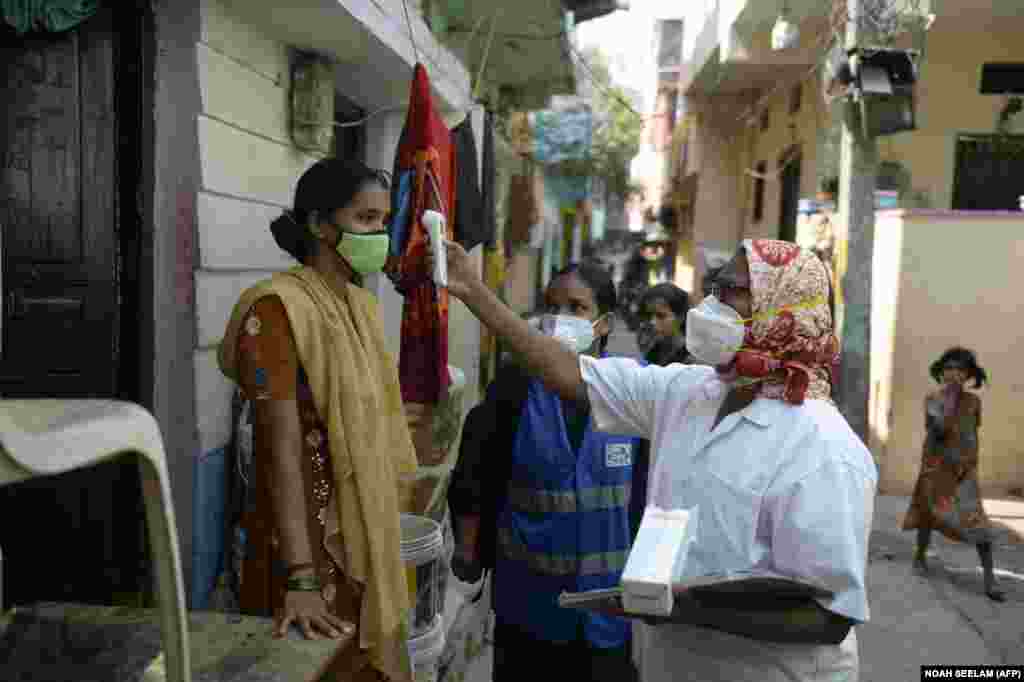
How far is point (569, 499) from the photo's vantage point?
8.23 ft

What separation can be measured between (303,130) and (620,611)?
11.1ft

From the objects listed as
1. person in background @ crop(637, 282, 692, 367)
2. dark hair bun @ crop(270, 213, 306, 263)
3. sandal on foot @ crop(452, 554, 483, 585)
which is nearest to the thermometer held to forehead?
dark hair bun @ crop(270, 213, 306, 263)

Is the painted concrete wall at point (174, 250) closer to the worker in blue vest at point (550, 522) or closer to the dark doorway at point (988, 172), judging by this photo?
the worker in blue vest at point (550, 522)

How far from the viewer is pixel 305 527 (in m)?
2.18

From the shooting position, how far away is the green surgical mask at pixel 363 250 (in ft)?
7.94

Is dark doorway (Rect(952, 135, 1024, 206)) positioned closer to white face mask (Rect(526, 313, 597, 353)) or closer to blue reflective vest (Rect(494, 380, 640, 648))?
white face mask (Rect(526, 313, 597, 353))

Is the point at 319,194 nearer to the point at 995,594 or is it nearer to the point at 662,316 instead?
the point at 662,316

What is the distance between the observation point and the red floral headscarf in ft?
6.07

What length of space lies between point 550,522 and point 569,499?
0.08 m

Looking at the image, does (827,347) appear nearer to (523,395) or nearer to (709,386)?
(709,386)

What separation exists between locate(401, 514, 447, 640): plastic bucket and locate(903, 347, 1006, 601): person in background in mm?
3653

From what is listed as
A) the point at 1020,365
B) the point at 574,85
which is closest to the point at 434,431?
the point at 1020,365

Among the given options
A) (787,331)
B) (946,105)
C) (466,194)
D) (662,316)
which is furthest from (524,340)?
(946,105)

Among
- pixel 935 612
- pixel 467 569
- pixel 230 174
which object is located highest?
pixel 230 174
